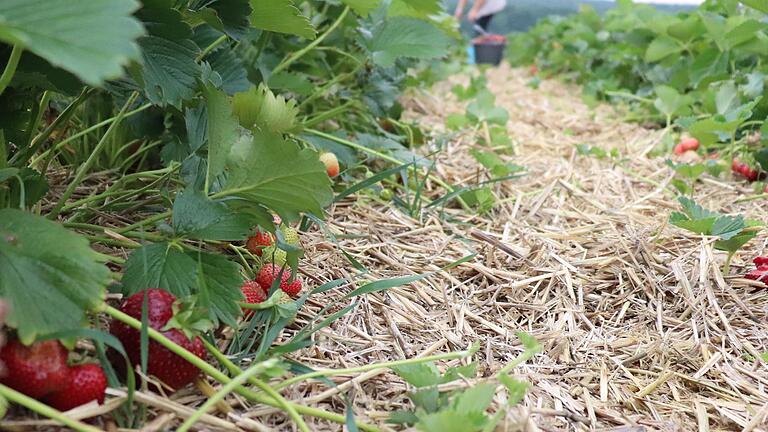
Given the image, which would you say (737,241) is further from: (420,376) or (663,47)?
(663,47)

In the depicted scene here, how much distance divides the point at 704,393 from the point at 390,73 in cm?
117

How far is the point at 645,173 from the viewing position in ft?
6.12

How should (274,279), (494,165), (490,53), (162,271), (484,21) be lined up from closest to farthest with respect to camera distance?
1. (162,271)
2. (274,279)
3. (494,165)
4. (490,53)
5. (484,21)

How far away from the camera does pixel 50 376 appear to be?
1.81 feet

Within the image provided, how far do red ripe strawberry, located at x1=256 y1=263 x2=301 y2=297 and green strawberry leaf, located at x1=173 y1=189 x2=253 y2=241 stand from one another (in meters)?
0.13

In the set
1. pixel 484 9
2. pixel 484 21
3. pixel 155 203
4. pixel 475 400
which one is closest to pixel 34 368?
pixel 475 400

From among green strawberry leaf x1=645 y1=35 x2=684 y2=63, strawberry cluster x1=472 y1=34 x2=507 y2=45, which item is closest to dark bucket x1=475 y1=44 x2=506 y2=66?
strawberry cluster x1=472 y1=34 x2=507 y2=45

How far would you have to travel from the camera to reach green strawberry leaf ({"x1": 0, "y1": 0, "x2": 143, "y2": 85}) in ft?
1.46

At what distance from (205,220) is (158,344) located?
Answer: 0.14 metres

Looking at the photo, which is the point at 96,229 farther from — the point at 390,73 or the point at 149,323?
the point at 390,73

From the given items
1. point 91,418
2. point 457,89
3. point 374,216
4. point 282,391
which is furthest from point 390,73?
point 91,418

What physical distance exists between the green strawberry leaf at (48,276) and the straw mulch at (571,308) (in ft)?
0.76

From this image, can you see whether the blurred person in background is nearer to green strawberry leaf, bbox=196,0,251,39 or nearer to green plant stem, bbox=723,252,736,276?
green plant stem, bbox=723,252,736,276

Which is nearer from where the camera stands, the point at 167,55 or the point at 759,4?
the point at 167,55
